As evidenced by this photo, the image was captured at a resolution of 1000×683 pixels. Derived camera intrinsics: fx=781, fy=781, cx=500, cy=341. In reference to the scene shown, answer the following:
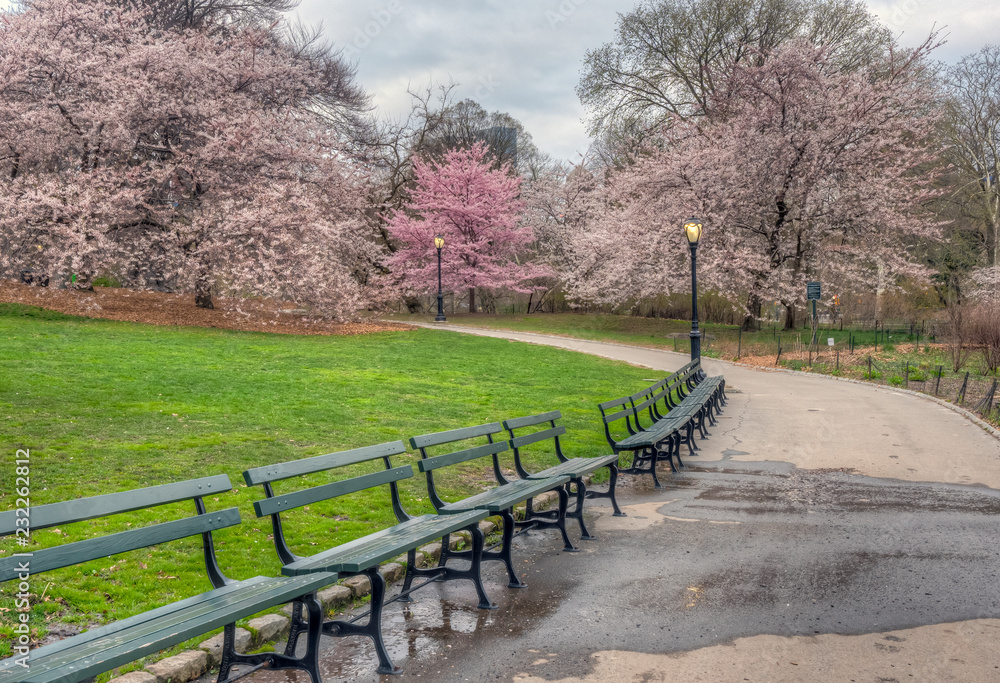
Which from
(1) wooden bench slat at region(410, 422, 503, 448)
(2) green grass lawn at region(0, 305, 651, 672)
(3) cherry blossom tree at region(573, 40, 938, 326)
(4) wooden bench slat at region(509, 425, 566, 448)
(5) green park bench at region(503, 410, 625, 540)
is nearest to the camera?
(2) green grass lawn at region(0, 305, 651, 672)

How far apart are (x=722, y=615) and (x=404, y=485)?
371cm

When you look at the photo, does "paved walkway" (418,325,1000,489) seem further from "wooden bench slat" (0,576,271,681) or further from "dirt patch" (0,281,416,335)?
"dirt patch" (0,281,416,335)

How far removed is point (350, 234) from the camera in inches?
1151

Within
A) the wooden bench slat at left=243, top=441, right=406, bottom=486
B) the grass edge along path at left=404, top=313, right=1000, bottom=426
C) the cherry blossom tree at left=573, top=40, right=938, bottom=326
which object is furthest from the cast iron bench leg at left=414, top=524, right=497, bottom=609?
the cherry blossom tree at left=573, top=40, right=938, bottom=326

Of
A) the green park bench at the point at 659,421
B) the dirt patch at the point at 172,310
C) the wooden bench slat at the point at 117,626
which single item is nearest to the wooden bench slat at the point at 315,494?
the wooden bench slat at the point at 117,626

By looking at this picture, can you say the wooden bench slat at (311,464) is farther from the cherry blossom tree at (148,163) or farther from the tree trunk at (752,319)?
the tree trunk at (752,319)

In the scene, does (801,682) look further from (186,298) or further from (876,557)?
(186,298)

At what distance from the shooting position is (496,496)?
223 inches

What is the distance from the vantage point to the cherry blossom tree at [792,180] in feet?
86.0

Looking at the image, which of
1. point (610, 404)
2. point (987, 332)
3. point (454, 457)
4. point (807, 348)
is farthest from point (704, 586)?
point (807, 348)

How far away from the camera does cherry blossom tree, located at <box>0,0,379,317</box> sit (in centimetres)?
2045

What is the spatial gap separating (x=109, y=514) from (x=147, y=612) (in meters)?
0.44

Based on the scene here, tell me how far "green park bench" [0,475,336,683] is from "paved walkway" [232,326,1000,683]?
45 centimetres

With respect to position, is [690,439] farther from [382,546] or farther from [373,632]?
[373,632]
